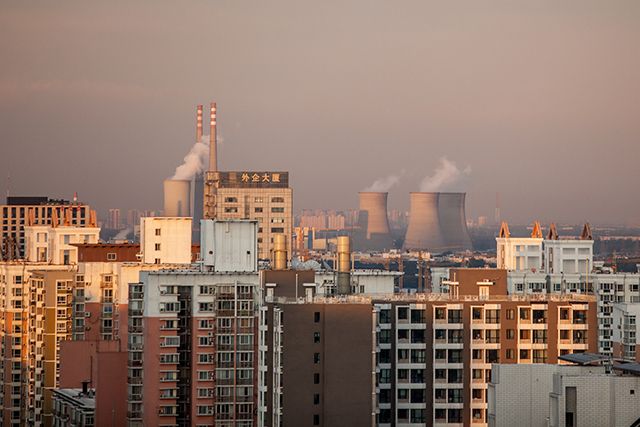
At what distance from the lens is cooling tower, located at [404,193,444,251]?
11575 centimetres

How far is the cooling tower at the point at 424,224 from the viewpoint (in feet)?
380

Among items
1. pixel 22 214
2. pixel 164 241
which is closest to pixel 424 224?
pixel 22 214

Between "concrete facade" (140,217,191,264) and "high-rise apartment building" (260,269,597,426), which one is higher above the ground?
"concrete facade" (140,217,191,264)

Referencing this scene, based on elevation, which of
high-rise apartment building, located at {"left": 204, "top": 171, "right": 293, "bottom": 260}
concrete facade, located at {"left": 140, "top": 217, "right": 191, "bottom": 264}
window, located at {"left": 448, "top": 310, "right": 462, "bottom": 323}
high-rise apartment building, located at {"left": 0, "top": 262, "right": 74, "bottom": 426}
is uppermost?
high-rise apartment building, located at {"left": 204, "top": 171, "right": 293, "bottom": 260}

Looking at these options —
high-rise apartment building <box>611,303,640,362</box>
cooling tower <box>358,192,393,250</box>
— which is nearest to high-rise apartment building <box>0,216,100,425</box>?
high-rise apartment building <box>611,303,640,362</box>

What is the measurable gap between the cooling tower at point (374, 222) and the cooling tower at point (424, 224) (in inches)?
124

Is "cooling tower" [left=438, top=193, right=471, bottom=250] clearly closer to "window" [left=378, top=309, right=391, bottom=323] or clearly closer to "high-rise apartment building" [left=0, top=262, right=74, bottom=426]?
"high-rise apartment building" [left=0, top=262, right=74, bottom=426]

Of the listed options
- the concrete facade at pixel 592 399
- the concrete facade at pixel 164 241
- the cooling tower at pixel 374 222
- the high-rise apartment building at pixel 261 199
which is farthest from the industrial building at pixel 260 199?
the concrete facade at pixel 592 399

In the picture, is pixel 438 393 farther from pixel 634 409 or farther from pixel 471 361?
pixel 634 409

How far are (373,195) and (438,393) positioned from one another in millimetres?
79997

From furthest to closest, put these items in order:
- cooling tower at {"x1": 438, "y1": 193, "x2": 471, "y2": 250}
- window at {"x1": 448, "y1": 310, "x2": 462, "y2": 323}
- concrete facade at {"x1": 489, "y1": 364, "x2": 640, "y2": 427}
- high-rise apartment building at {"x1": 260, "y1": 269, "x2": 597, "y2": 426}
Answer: cooling tower at {"x1": 438, "y1": 193, "x2": 471, "y2": 250}
window at {"x1": 448, "y1": 310, "x2": 462, "y2": 323}
high-rise apartment building at {"x1": 260, "y1": 269, "x2": 597, "y2": 426}
concrete facade at {"x1": 489, "y1": 364, "x2": 640, "y2": 427}

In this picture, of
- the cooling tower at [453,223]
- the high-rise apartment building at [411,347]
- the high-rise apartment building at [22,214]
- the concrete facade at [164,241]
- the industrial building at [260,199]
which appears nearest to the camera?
the high-rise apartment building at [411,347]

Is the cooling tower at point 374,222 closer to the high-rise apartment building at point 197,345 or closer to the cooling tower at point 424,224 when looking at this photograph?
the cooling tower at point 424,224

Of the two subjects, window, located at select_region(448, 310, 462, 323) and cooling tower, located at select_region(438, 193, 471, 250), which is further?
cooling tower, located at select_region(438, 193, 471, 250)
